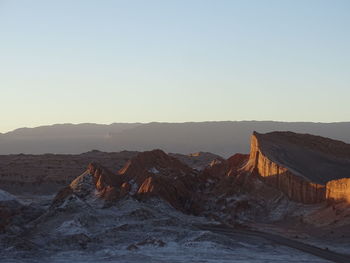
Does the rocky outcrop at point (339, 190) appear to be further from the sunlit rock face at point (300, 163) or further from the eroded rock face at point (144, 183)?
the eroded rock face at point (144, 183)

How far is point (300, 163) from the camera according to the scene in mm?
54312

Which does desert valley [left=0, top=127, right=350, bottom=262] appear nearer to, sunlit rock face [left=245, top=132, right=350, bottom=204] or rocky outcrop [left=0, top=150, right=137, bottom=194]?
sunlit rock face [left=245, top=132, right=350, bottom=204]

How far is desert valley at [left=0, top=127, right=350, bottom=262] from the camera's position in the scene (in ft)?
129

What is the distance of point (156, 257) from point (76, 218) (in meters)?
10.0

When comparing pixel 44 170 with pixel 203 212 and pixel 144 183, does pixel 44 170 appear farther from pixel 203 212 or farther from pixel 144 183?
pixel 203 212

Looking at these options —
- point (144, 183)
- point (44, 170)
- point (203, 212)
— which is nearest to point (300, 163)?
point (203, 212)

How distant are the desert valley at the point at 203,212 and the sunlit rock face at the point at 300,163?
0.09 metres

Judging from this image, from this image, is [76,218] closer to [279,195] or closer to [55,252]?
[55,252]

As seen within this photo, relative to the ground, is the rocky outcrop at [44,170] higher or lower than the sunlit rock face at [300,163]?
lower

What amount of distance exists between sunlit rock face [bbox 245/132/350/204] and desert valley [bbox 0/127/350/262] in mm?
87

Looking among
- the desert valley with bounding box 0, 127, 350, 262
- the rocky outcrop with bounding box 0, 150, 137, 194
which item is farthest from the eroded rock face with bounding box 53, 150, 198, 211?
the rocky outcrop with bounding box 0, 150, 137, 194

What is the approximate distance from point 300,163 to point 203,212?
8947 mm

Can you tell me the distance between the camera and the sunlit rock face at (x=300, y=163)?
49375 millimetres

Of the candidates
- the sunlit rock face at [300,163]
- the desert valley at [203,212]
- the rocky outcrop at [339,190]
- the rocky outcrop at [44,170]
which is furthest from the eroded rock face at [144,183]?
the rocky outcrop at [44,170]
